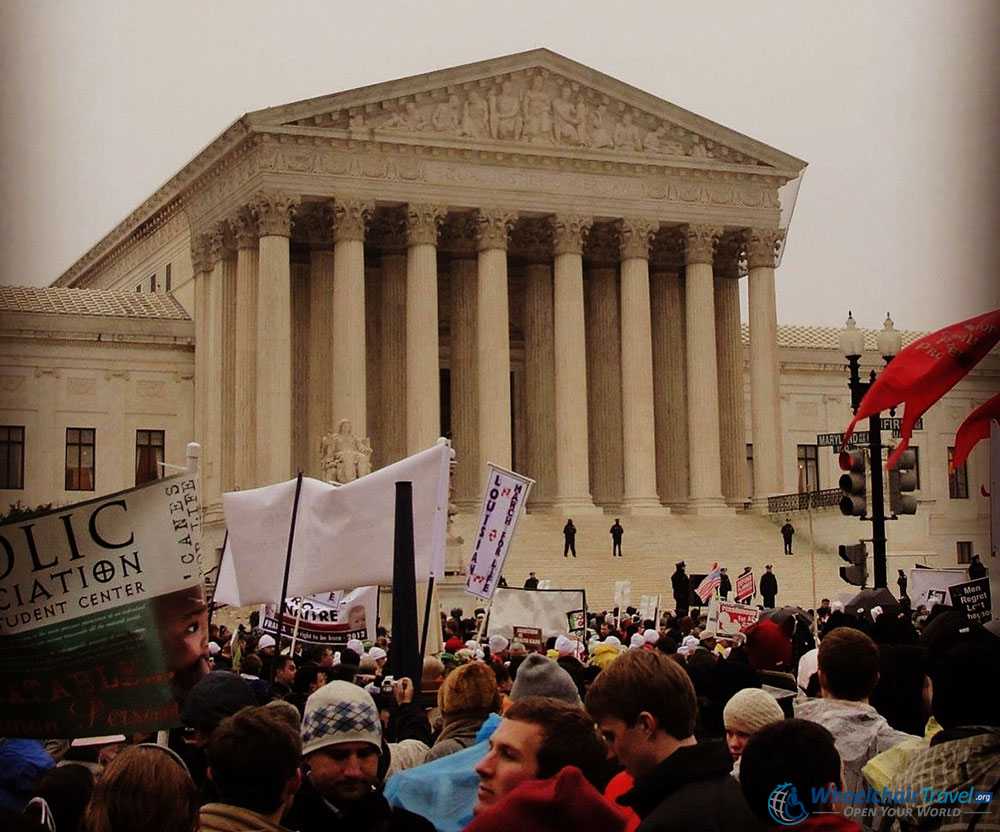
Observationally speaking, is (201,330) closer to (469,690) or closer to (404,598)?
(404,598)

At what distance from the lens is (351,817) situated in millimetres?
6086

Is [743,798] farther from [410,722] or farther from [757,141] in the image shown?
[757,141]

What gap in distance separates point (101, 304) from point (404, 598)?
5484 cm

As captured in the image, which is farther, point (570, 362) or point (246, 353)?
point (570, 362)

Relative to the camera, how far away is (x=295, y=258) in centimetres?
6034

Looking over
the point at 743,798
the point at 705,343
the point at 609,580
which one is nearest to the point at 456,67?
the point at 705,343

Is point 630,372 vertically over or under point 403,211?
under

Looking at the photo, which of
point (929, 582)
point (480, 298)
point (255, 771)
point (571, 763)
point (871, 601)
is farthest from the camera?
point (480, 298)

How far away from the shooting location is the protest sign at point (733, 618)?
2420cm

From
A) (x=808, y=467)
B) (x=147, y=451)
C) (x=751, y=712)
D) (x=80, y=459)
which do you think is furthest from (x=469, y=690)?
(x=808, y=467)

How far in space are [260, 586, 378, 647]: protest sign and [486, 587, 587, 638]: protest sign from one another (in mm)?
3157

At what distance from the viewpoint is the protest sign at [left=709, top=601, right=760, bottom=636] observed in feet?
79.4

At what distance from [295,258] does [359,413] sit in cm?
830

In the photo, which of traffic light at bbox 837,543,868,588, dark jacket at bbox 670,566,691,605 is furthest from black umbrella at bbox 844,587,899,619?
dark jacket at bbox 670,566,691,605
